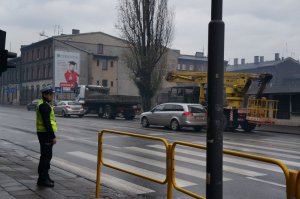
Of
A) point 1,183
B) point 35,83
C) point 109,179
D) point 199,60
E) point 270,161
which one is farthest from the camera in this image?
point 199,60

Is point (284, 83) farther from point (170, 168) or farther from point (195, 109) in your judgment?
point (170, 168)

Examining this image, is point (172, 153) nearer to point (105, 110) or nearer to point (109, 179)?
point (109, 179)

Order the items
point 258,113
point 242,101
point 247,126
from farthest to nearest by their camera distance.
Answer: point 242,101 → point 247,126 → point 258,113

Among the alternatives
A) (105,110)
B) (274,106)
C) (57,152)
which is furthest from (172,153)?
(105,110)

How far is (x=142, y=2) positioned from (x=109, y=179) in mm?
30348

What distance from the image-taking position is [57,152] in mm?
13055

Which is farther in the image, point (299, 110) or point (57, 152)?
point (299, 110)

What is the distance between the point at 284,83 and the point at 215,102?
243 feet

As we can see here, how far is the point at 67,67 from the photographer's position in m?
63.0

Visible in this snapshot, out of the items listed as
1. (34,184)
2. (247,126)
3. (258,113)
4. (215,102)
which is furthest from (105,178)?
(247,126)

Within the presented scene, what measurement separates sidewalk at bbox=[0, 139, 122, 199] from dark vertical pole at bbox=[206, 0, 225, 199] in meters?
3.13

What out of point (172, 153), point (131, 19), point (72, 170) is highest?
point (131, 19)

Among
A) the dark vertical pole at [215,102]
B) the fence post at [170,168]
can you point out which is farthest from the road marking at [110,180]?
the dark vertical pole at [215,102]

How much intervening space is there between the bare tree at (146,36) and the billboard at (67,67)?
2509cm
